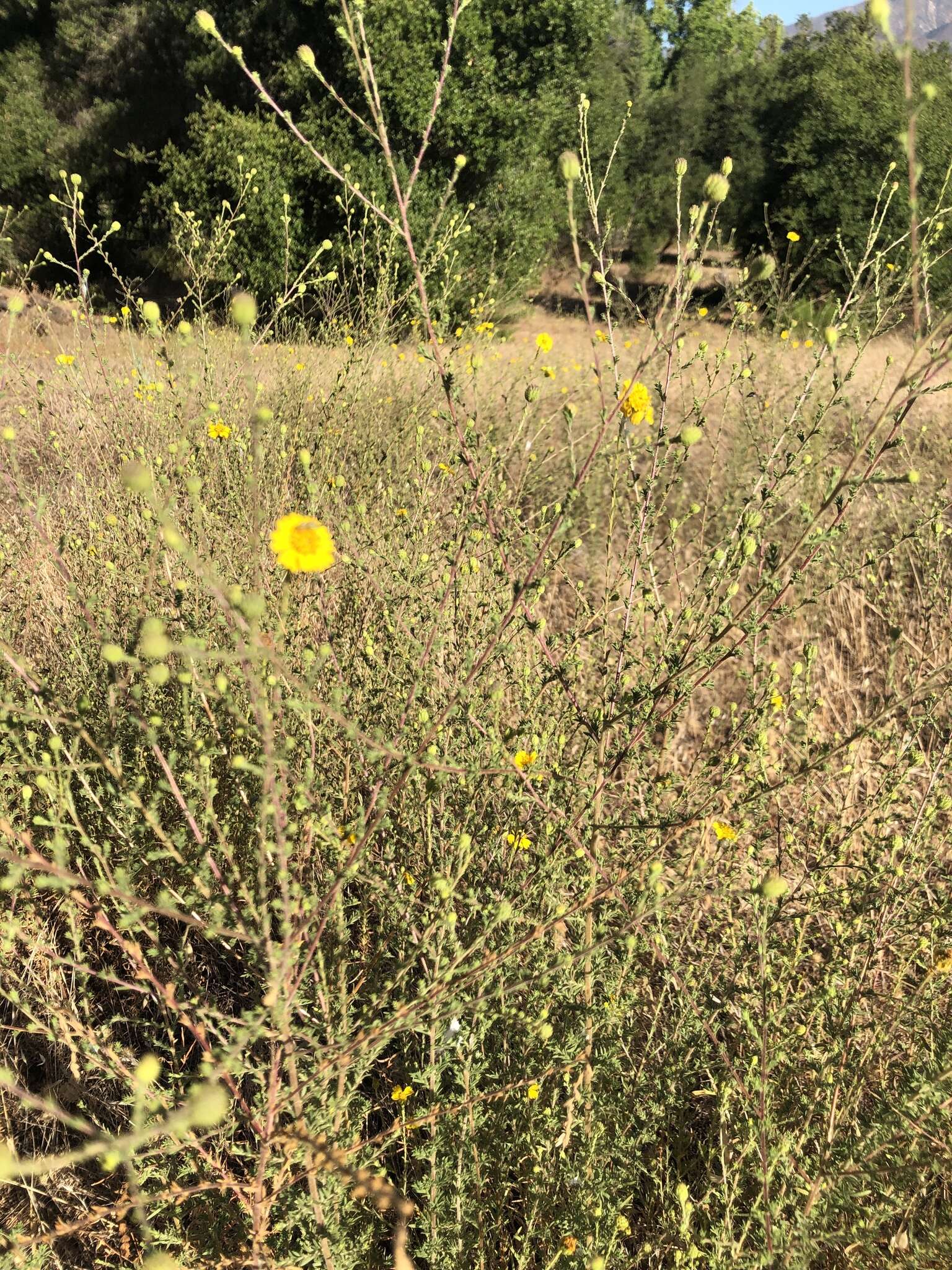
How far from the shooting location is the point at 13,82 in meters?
14.0

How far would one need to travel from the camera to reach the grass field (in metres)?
1.01

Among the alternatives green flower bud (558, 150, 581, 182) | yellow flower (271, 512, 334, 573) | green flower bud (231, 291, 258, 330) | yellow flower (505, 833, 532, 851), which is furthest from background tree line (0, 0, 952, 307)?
green flower bud (231, 291, 258, 330)

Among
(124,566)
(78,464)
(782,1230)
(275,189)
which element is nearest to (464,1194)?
(782,1230)

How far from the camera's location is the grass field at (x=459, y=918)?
1009 mm

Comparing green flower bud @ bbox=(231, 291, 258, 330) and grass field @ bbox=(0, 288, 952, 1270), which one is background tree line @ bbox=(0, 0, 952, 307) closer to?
A: grass field @ bbox=(0, 288, 952, 1270)

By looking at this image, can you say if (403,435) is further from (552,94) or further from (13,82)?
(13,82)

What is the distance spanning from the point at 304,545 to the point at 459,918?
0.98m

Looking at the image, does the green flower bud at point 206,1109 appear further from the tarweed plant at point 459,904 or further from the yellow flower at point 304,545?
the yellow flower at point 304,545

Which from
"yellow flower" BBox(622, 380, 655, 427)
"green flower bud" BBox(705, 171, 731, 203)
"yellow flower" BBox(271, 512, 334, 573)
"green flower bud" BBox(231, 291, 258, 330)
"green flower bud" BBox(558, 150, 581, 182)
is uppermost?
"green flower bud" BBox(558, 150, 581, 182)

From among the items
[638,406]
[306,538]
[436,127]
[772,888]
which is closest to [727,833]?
[772,888]

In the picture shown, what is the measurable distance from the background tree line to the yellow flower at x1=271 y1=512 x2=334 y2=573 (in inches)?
300

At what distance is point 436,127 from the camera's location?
10.9 meters

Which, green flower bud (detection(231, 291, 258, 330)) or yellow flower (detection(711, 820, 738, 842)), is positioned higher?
green flower bud (detection(231, 291, 258, 330))

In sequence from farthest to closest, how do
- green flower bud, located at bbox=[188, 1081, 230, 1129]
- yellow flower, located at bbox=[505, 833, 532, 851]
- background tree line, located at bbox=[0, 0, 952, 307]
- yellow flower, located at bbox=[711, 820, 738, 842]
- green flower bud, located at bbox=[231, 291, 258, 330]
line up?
background tree line, located at bbox=[0, 0, 952, 307] < yellow flower, located at bbox=[505, 833, 532, 851] < yellow flower, located at bbox=[711, 820, 738, 842] < green flower bud, located at bbox=[231, 291, 258, 330] < green flower bud, located at bbox=[188, 1081, 230, 1129]
